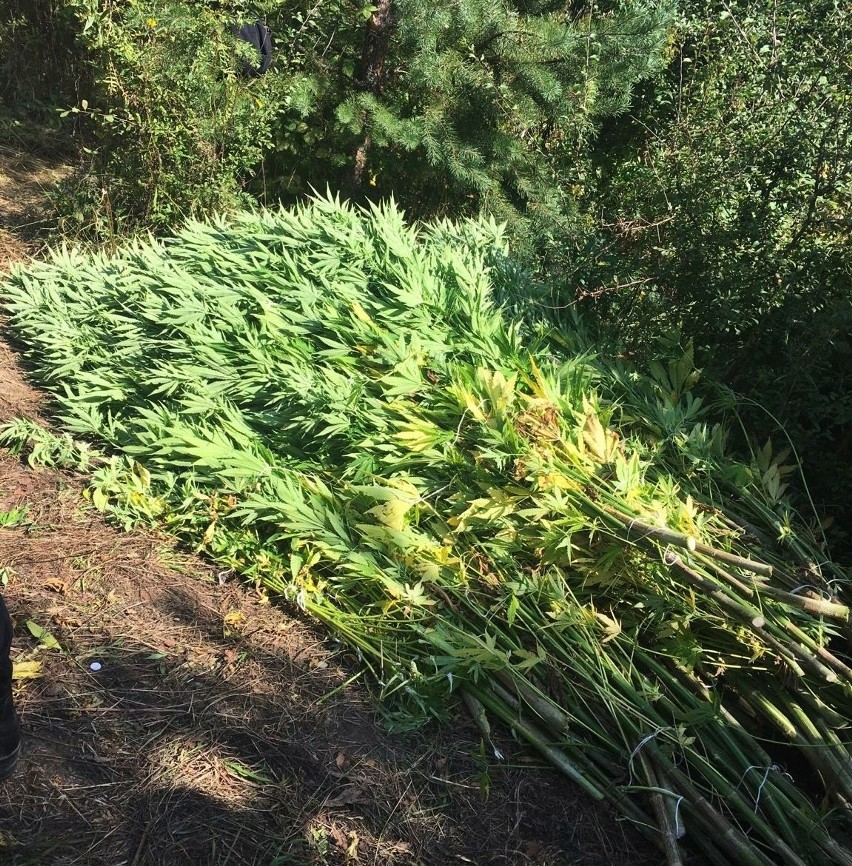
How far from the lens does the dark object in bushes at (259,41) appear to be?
586cm

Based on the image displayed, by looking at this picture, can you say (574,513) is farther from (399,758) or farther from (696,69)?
(696,69)

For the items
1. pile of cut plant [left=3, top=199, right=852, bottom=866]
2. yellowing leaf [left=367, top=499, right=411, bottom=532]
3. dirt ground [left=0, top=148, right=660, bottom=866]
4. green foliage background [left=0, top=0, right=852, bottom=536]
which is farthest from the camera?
green foliage background [left=0, top=0, right=852, bottom=536]

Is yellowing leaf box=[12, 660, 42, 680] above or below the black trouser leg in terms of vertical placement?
below

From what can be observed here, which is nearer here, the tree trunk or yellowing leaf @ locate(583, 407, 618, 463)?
yellowing leaf @ locate(583, 407, 618, 463)

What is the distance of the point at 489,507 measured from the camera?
9.96 feet

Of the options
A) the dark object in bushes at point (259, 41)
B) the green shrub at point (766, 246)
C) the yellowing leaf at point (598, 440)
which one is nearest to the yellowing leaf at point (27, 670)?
the yellowing leaf at point (598, 440)

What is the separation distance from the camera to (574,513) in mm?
2904

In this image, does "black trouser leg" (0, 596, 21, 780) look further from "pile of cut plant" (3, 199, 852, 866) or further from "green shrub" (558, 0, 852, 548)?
"green shrub" (558, 0, 852, 548)

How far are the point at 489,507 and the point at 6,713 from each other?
1563 millimetres

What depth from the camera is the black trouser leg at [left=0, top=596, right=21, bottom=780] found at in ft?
6.96

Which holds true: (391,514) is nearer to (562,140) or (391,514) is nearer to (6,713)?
(6,713)

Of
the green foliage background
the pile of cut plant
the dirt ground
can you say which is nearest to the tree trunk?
the green foliage background

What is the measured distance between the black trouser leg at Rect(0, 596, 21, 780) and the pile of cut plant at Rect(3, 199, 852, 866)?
1.06m

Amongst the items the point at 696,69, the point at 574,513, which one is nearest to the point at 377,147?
the point at 696,69
